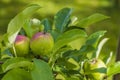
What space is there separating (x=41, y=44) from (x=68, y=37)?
5 centimetres

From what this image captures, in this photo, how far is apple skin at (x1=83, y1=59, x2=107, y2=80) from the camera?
2.53 ft

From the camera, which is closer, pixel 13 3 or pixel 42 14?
pixel 42 14

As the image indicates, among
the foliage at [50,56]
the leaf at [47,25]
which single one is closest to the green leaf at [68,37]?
the foliage at [50,56]

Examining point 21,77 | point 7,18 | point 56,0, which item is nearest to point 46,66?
point 21,77

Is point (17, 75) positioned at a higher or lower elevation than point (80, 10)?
higher

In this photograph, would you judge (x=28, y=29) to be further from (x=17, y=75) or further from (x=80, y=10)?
(x=80, y=10)

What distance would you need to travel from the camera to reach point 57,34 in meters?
0.79

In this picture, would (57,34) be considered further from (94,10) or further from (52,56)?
(94,10)

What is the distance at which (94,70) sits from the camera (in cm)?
77

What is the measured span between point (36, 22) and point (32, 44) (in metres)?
0.12

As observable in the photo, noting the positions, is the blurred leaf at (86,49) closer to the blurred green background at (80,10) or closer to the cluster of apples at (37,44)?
the cluster of apples at (37,44)

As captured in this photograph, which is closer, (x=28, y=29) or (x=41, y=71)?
(x=41, y=71)

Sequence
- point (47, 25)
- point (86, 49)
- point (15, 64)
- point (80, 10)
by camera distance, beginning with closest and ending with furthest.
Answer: point (15, 64) → point (86, 49) → point (47, 25) → point (80, 10)

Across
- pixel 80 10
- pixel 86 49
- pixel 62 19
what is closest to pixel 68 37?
pixel 86 49
